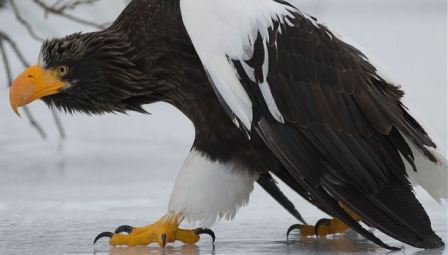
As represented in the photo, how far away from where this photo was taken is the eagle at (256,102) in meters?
→ 5.15

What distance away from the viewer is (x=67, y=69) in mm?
5684

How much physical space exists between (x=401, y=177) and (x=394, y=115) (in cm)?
26

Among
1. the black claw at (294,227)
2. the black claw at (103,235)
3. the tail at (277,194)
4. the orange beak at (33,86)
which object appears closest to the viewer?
the black claw at (103,235)

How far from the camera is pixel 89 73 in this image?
5.69 meters

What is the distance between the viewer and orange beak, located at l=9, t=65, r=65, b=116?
559cm

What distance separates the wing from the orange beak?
732 millimetres

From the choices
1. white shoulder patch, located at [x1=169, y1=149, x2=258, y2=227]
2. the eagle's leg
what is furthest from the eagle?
the eagle's leg

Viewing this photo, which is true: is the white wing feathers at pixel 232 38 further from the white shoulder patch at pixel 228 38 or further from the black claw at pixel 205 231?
the black claw at pixel 205 231

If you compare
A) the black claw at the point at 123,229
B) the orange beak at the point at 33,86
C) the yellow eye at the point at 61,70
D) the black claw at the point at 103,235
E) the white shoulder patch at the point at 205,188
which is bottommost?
the black claw at the point at 103,235

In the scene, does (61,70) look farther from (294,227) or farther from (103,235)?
(294,227)

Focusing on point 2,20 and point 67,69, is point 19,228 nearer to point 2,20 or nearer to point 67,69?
point 67,69

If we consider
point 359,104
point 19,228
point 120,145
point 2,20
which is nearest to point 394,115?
point 359,104

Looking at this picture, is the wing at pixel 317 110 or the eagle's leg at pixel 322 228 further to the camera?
the eagle's leg at pixel 322 228

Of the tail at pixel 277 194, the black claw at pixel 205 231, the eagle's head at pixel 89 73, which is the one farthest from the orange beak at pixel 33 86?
the tail at pixel 277 194
